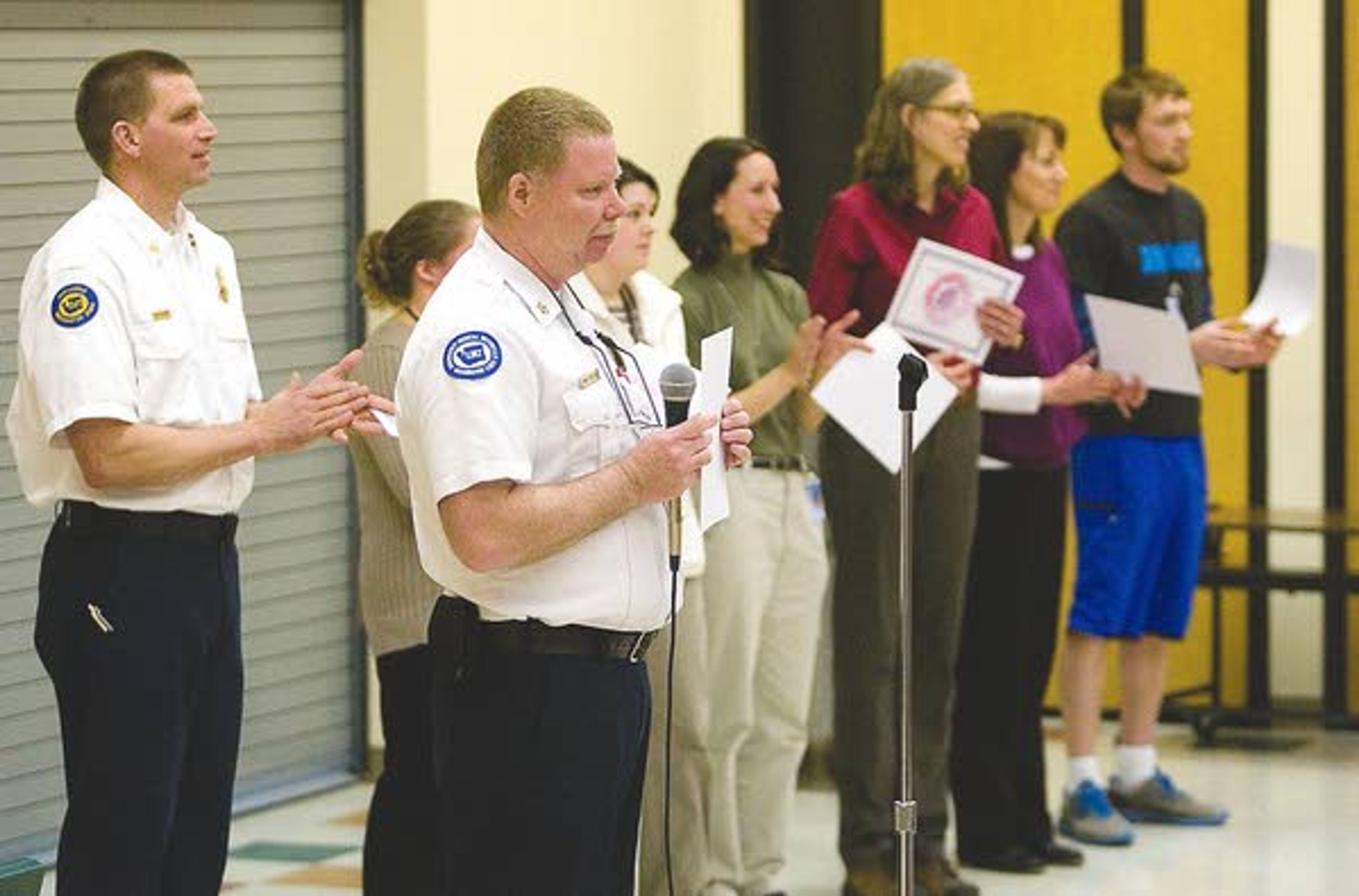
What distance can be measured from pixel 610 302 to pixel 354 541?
7.41 feet

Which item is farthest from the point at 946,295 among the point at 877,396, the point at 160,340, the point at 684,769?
the point at 160,340

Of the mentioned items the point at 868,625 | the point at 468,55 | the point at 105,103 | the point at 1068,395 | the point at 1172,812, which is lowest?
the point at 1172,812

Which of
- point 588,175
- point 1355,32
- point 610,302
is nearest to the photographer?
point 588,175

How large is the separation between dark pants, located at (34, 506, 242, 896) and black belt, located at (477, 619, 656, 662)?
900 mm

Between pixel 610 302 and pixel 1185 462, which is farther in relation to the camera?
pixel 1185 462

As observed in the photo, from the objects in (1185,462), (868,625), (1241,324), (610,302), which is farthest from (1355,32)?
(610,302)

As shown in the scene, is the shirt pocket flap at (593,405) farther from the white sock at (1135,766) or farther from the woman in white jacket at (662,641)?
the white sock at (1135,766)

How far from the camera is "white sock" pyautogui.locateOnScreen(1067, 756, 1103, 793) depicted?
6969 mm

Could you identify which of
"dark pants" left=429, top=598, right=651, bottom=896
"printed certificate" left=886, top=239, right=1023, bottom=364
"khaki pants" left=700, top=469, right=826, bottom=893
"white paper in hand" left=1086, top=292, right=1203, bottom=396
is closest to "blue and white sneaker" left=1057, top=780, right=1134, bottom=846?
"white paper in hand" left=1086, top=292, right=1203, bottom=396

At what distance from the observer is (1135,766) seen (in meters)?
7.25

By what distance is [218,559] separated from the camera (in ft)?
14.5

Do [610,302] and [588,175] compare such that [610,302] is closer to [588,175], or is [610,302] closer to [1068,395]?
[1068,395]

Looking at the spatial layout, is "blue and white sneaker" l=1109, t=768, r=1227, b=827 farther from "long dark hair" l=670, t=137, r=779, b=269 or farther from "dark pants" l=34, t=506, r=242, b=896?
"dark pants" l=34, t=506, r=242, b=896

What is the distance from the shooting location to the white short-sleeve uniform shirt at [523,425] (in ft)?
11.4
